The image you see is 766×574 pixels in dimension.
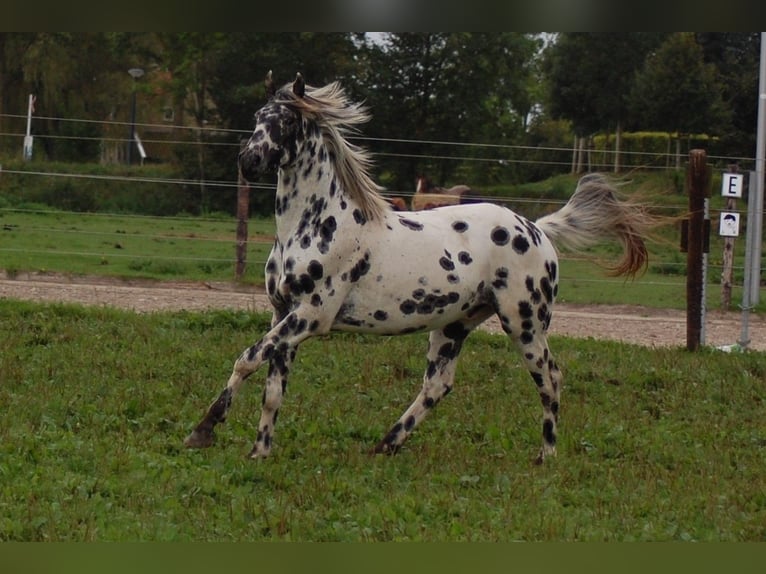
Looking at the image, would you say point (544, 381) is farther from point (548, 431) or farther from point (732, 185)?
point (732, 185)

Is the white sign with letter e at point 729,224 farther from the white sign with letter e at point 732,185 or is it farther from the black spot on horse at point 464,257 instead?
the black spot on horse at point 464,257

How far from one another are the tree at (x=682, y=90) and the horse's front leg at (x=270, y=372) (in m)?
19.9

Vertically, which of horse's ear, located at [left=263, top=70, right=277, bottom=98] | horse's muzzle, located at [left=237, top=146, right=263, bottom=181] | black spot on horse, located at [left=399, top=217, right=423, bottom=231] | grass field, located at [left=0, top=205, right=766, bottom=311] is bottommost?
grass field, located at [left=0, top=205, right=766, bottom=311]

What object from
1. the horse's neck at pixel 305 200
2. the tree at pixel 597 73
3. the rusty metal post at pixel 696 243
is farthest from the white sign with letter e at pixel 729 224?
the tree at pixel 597 73

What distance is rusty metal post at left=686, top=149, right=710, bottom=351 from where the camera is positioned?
1175cm

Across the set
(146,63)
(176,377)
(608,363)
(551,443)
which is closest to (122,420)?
(176,377)

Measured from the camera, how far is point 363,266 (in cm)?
692

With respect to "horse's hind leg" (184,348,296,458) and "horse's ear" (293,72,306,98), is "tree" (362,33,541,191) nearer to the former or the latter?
"horse's ear" (293,72,306,98)

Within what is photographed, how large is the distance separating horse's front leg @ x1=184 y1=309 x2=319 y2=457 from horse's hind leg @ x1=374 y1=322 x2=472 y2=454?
773mm

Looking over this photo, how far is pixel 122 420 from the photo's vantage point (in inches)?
296

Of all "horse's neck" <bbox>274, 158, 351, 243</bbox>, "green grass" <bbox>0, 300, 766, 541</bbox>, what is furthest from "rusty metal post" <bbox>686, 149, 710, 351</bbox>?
"horse's neck" <bbox>274, 158, 351, 243</bbox>

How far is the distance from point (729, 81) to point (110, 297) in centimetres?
1935

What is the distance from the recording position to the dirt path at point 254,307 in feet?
43.9

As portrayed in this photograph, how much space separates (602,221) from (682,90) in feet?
61.9
